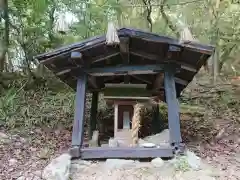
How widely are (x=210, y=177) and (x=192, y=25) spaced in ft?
20.9

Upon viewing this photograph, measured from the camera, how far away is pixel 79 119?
5984 millimetres

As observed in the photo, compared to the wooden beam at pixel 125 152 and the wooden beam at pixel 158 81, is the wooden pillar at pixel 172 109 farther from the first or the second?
the wooden beam at pixel 158 81

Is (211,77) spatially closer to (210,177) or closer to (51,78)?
(51,78)

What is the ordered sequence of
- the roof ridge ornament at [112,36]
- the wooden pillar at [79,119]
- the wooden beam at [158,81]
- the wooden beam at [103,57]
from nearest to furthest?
the roof ridge ornament at [112,36] < the wooden pillar at [79,119] < the wooden beam at [103,57] < the wooden beam at [158,81]

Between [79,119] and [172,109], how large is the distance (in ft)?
5.17

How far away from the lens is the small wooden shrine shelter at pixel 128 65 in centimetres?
569

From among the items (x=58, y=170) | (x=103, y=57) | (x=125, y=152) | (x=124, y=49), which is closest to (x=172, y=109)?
(x=125, y=152)

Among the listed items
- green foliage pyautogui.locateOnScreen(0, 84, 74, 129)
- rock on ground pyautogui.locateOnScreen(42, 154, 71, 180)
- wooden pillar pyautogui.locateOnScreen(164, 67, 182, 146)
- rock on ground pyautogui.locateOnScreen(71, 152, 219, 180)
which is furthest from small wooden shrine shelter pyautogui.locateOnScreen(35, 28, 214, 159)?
green foliage pyautogui.locateOnScreen(0, 84, 74, 129)

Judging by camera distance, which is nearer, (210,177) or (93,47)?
(210,177)

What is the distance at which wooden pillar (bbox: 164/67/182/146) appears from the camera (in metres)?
5.71

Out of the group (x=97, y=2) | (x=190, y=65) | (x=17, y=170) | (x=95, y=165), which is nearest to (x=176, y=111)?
(x=190, y=65)

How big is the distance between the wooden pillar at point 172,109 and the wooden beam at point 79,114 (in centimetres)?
143

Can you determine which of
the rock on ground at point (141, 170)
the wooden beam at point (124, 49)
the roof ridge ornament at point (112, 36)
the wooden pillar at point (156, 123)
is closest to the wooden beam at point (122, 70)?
the wooden beam at point (124, 49)

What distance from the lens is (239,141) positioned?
7.25 m
